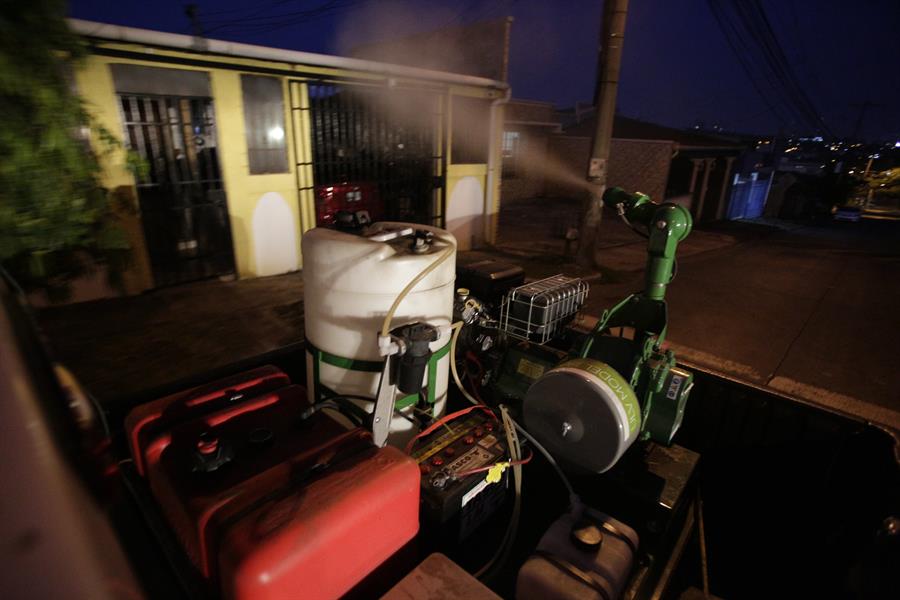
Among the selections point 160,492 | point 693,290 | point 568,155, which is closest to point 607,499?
point 160,492

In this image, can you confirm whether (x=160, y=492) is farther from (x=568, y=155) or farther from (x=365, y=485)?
(x=568, y=155)

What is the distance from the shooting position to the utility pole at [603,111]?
24.0 feet

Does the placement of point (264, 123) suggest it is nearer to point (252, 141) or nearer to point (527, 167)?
point (252, 141)

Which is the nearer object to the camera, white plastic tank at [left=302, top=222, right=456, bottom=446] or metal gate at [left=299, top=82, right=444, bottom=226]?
white plastic tank at [left=302, top=222, right=456, bottom=446]

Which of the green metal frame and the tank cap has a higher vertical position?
the green metal frame

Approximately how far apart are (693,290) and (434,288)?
710 centimetres

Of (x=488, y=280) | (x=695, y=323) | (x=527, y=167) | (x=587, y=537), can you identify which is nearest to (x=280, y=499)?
(x=587, y=537)

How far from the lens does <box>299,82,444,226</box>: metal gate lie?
8.10 metres

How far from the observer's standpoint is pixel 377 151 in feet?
28.8

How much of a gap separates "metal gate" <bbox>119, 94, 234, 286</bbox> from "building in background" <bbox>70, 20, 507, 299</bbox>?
2 cm

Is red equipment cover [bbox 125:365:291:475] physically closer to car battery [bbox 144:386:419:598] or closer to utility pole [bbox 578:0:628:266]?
car battery [bbox 144:386:419:598]

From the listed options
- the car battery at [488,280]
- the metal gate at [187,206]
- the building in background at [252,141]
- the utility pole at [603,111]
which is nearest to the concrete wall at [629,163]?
the utility pole at [603,111]

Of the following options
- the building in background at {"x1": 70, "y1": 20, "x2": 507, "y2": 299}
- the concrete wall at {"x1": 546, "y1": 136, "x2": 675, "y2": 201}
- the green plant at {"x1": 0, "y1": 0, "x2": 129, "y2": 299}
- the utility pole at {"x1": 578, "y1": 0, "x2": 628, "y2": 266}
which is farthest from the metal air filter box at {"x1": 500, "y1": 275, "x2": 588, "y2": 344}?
the concrete wall at {"x1": 546, "y1": 136, "x2": 675, "y2": 201}

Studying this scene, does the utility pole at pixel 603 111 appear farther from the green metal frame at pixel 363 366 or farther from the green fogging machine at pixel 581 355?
the green metal frame at pixel 363 366
